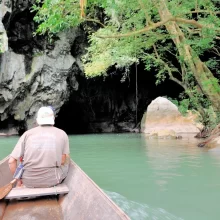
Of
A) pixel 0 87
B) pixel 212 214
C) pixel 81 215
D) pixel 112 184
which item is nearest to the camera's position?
pixel 81 215

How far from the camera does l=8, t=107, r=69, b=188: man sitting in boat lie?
3414 millimetres

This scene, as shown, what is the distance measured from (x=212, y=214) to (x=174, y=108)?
49.6ft

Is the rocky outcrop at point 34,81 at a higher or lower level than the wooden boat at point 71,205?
higher

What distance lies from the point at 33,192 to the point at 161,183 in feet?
7.89

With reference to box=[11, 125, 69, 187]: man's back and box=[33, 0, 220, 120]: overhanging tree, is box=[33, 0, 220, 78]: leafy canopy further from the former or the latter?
box=[11, 125, 69, 187]: man's back

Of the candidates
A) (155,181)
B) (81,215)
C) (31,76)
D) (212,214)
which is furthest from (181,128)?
(81,215)

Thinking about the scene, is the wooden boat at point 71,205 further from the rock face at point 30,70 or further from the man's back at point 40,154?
the rock face at point 30,70

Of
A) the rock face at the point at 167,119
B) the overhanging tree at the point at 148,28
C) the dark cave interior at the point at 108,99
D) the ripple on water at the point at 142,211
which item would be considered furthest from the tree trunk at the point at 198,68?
the dark cave interior at the point at 108,99

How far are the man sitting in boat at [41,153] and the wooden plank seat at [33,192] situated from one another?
109 millimetres

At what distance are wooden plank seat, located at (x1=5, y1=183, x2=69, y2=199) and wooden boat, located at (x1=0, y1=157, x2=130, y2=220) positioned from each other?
0.07 m

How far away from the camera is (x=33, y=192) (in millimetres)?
3309

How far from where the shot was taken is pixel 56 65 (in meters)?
17.7

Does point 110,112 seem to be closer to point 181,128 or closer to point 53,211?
point 181,128

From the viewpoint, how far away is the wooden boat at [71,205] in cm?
256
